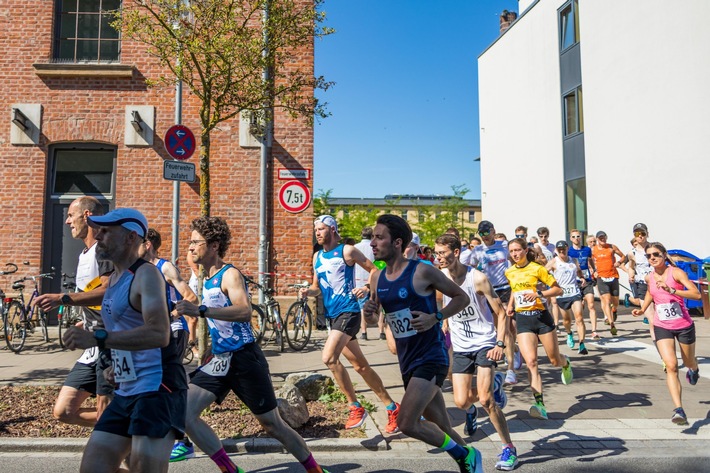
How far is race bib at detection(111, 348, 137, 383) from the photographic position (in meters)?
3.03

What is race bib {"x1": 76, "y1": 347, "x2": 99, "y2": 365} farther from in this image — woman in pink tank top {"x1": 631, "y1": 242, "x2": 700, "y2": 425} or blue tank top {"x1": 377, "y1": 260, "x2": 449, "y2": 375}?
woman in pink tank top {"x1": 631, "y1": 242, "x2": 700, "y2": 425}

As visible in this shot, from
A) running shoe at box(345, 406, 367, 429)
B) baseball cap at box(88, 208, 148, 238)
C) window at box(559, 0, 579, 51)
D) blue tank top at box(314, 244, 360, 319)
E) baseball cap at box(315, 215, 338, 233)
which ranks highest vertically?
window at box(559, 0, 579, 51)

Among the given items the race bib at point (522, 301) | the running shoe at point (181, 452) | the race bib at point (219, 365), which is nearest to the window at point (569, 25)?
the race bib at point (522, 301)

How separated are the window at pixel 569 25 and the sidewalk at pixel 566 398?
611 inches

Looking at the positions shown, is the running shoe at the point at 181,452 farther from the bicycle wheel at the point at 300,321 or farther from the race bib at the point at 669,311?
Answer: the bicycle wheel at the point at 300,321

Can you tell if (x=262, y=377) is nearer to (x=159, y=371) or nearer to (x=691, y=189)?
(x=159, y=371)

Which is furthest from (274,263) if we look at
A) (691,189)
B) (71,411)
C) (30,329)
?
(691,189)

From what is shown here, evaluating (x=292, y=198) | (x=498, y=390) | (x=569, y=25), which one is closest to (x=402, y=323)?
(x=498, y=390)

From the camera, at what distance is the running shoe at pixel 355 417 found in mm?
5719

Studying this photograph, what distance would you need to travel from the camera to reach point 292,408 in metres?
5.65

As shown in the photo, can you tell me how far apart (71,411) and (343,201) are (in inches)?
3900

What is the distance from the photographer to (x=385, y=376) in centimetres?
841

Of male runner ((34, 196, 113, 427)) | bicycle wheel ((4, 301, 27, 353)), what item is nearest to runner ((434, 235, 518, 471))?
male runner ((34, 196, 113, 427))

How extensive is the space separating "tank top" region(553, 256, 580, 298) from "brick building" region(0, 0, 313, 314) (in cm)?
506
